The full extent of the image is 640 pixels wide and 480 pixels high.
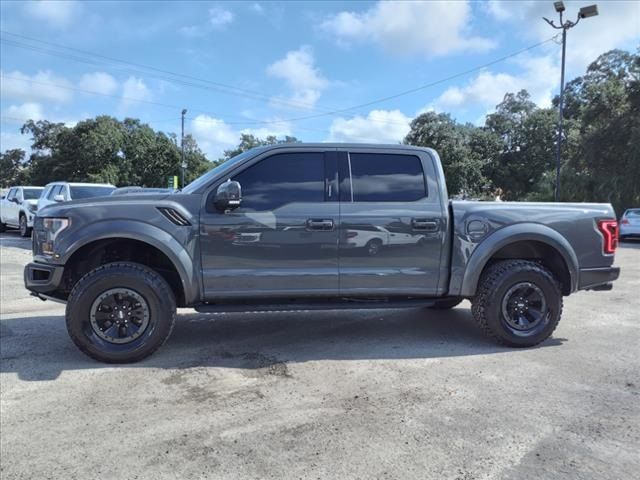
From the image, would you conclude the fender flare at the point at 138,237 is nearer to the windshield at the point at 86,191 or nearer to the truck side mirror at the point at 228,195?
the truck side mirror at the point at 228,195

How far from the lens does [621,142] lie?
25.7 m

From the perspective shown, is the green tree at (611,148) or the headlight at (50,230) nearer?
the headlight at (50,230)

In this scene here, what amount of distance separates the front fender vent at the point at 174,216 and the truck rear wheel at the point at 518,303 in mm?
2948

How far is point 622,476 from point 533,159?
4385 centimetres

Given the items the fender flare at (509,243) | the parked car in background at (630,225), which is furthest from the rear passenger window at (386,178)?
the parked car in background at (630,225)

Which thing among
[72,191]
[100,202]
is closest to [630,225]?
[72,191]

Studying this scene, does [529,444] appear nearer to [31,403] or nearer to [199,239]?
[199,239]

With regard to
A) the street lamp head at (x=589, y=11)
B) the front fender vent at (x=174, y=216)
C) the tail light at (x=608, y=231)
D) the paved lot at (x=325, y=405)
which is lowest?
the paved lot at (x=325, y=405)

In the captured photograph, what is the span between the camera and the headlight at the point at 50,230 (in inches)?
177

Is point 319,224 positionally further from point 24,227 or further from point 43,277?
point 24,227

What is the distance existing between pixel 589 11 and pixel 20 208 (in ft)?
72.2

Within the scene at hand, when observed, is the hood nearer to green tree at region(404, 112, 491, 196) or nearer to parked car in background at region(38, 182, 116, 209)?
parked car in background at region(38, 182, 116, 209)

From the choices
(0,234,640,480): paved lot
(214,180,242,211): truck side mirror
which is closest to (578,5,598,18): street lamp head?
(0,234,640,480): paved lot

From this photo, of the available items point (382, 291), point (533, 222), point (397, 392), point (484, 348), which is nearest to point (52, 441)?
point (397, 392)
